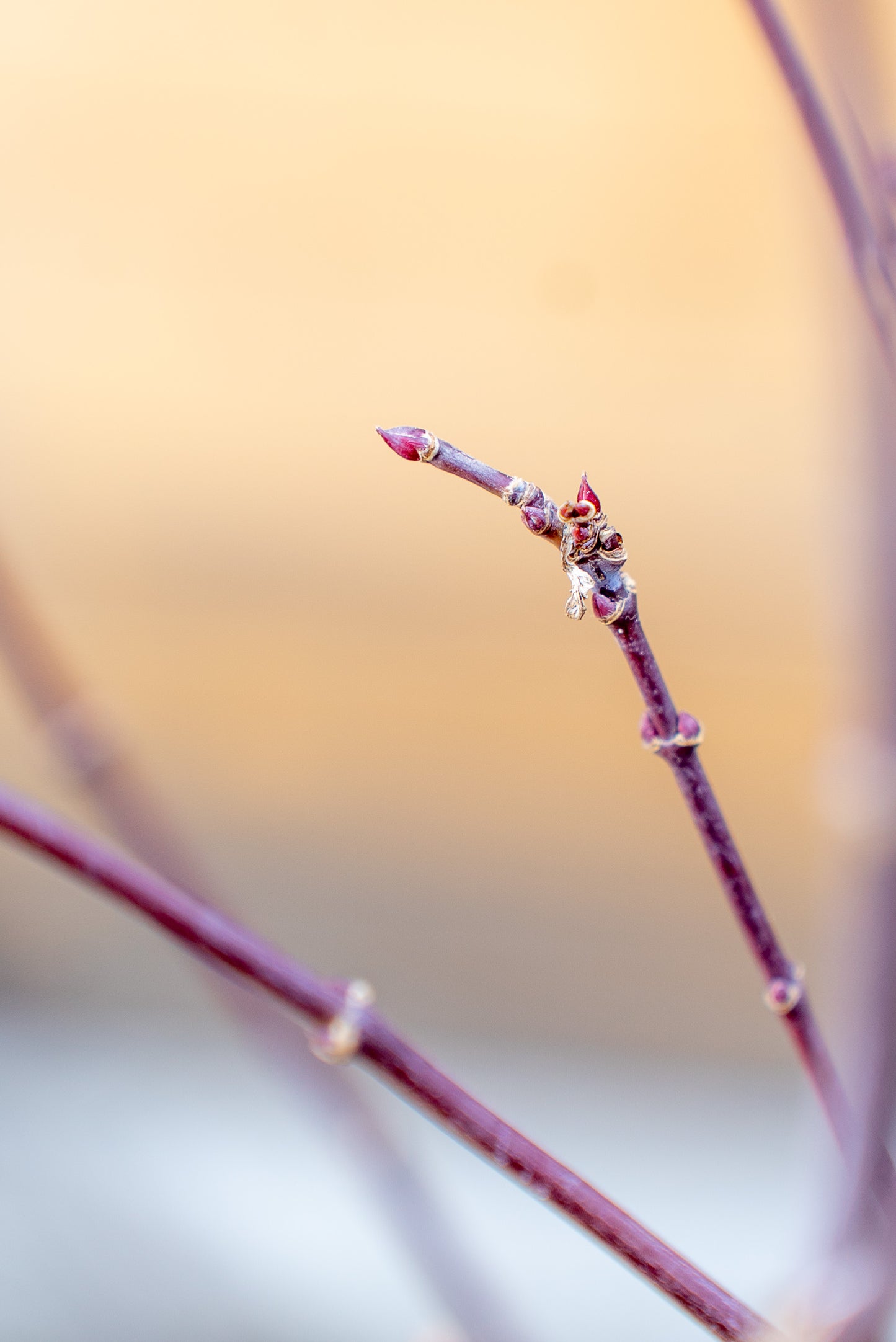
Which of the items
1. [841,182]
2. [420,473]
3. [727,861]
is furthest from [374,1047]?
[420,473]

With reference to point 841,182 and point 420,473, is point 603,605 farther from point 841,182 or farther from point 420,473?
point 420,473

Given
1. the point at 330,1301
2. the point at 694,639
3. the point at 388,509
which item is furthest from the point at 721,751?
the point at 330,1301

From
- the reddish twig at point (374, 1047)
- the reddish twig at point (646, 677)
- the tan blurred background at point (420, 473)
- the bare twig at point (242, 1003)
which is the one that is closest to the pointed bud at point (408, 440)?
the reddish twig at point (646, 677)

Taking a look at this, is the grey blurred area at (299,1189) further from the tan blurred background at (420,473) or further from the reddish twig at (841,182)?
the reddish twig at (841,182)

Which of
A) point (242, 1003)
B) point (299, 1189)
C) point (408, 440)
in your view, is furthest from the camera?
point (299, 1189)

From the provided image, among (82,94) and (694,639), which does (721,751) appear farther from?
(82,94)

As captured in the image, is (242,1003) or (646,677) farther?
(242,1003)
